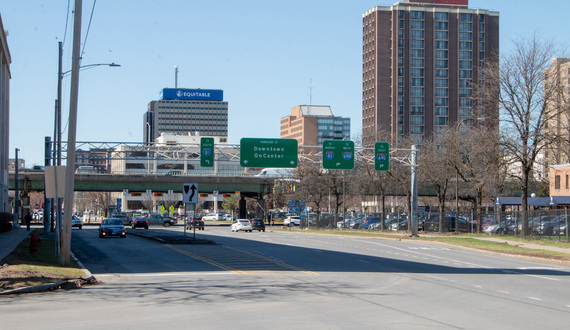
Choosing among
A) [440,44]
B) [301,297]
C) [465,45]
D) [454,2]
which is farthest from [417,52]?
[301,297]

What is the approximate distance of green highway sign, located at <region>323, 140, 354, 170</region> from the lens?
44844 millimetres

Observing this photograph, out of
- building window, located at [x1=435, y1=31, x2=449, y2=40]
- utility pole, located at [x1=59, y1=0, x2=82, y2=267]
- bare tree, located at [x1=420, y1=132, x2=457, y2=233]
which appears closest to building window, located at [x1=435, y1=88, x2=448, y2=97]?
building window, located at [x1=435, y1=31, x2=449, y2=40]

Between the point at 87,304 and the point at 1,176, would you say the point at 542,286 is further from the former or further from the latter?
the point at 1,176

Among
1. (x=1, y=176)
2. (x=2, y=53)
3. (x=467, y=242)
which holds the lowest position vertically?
(x=467, y=242)

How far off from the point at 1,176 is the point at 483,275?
46382 mm

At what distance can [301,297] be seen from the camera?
46.0ft

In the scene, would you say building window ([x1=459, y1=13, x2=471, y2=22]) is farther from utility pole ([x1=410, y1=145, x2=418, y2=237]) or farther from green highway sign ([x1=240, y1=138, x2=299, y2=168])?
green highway sign ([x1=240, y1=138, x2=299, y2=168])

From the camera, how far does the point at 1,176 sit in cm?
5512

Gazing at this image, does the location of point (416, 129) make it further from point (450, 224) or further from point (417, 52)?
point (450, 224)

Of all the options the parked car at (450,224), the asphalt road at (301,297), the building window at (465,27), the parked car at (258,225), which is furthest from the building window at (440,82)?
the asphalt road at (301,297)

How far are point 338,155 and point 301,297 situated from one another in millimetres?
31467

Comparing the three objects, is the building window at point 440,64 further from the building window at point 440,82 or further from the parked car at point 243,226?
the parked car at point 243,226

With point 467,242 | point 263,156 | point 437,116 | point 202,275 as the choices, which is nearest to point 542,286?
point 202,275

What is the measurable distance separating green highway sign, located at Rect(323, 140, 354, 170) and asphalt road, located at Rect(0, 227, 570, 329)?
2055cm
